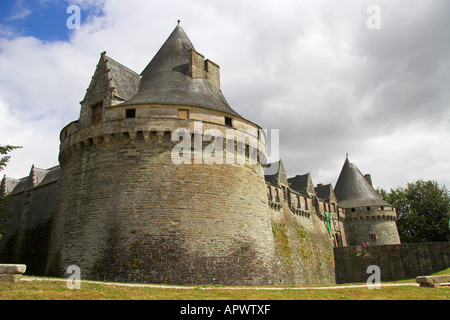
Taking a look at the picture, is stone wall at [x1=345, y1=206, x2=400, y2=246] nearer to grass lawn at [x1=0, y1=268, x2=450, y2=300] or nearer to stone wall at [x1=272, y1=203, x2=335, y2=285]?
stone wall at [x1=272, y1=203, x2=335, y2=285]

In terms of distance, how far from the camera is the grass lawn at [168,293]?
737cm

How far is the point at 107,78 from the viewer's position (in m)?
16.4

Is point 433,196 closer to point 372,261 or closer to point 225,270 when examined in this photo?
point 372,261

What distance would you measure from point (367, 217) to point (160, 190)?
24.9m

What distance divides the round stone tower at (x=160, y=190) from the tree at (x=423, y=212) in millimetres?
26171

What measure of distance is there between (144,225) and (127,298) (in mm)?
5841

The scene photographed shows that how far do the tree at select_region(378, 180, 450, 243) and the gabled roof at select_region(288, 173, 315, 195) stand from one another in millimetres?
14211

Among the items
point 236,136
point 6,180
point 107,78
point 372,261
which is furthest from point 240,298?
point 6,180

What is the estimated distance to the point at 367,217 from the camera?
32688 millimetres

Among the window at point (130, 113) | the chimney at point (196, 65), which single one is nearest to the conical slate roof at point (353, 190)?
the chimney at point (196, 65)

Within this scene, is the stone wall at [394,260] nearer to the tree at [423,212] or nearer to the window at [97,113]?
the tree at [423,212]

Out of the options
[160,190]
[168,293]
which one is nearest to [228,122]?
[160,190]

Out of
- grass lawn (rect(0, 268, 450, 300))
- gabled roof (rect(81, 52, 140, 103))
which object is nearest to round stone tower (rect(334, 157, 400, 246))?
grass lawn (rect(0, 268, 450, 300))

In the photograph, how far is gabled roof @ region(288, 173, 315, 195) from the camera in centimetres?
2864
